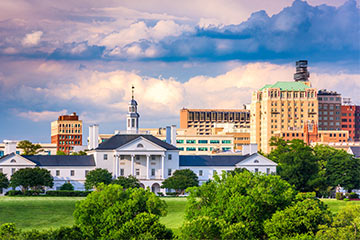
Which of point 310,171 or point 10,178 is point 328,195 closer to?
point 310,171

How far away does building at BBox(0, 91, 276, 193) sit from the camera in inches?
5915

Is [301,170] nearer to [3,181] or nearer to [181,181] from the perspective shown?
[181,181]

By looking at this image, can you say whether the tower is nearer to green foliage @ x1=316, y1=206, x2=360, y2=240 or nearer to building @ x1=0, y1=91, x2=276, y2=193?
building @ x1=0, y1=91, x2=276, y2=193

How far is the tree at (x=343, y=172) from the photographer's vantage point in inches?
5733

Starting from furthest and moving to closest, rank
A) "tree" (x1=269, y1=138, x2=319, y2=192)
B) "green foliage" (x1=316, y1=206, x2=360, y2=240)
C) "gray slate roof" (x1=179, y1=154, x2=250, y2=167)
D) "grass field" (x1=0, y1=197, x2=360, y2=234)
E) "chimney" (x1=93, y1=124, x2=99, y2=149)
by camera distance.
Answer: "chimney" (x1=93, y1=124, x2=99, y2=149) < "gray slate roof" (x1=179, y1=154, x2=250, y2=167) < "tree" (x1=269, y1=138, x2=319, y2=192) < "grass field" (x1=0, y1=197, x2=360, y2=234) < "green foliage" (x1=316, y1=206, x2=360, y2=240)

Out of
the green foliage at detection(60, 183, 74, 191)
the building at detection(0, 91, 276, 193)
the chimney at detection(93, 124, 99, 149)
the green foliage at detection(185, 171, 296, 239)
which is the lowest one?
the green foliage at detection(185, 171, 296, 239)

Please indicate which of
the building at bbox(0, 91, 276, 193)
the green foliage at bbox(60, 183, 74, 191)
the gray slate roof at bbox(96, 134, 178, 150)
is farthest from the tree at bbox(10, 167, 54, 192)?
the gray slate roof at bbox(96, 134, 178, 150)

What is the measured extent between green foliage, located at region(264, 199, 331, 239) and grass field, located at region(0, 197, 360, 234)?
17000 mm

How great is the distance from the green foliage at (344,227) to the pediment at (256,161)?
6571 centimetres

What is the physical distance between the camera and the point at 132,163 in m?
152

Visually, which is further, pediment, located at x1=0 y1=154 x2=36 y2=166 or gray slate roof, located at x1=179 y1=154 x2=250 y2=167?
gray slate roof, located at x1=179 y1=154 x2=250 y2=167

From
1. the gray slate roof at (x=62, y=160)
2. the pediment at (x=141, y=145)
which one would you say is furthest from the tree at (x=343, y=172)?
the gray slate roof at (x=62, y=160)

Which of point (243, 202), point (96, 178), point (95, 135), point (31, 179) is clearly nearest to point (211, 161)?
point (95, 135)

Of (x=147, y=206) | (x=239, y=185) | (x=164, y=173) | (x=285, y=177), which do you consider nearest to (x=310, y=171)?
(x=285, y=177)
